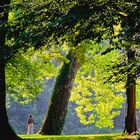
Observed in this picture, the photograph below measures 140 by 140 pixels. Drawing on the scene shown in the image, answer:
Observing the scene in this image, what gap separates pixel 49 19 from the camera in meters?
7.99

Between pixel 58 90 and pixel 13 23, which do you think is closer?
pixel 13 23

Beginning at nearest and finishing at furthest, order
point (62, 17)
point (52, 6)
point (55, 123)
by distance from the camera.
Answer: point (62, 17) → point (52, 6) → point (55, 123)

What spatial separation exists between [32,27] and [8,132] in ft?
22.3

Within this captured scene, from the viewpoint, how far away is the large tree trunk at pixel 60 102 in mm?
21297

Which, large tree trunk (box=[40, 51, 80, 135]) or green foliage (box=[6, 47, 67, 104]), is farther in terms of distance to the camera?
large tree trunk (box=[40, 51, 80, 135])

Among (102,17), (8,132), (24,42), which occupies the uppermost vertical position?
(102,17)

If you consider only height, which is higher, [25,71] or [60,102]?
[25,71]

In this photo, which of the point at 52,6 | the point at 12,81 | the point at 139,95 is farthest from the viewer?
the point at 139,95

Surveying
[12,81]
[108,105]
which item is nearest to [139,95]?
[108,105]

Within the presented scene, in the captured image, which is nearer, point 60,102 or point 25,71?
point 25,71

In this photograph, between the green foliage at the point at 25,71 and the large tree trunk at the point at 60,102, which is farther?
the large tree trunk at the point at 60,102

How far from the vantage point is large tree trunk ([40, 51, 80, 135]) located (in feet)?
69.9

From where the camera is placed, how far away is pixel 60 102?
21641mm

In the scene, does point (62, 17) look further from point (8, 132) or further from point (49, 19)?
point (8, 132)
